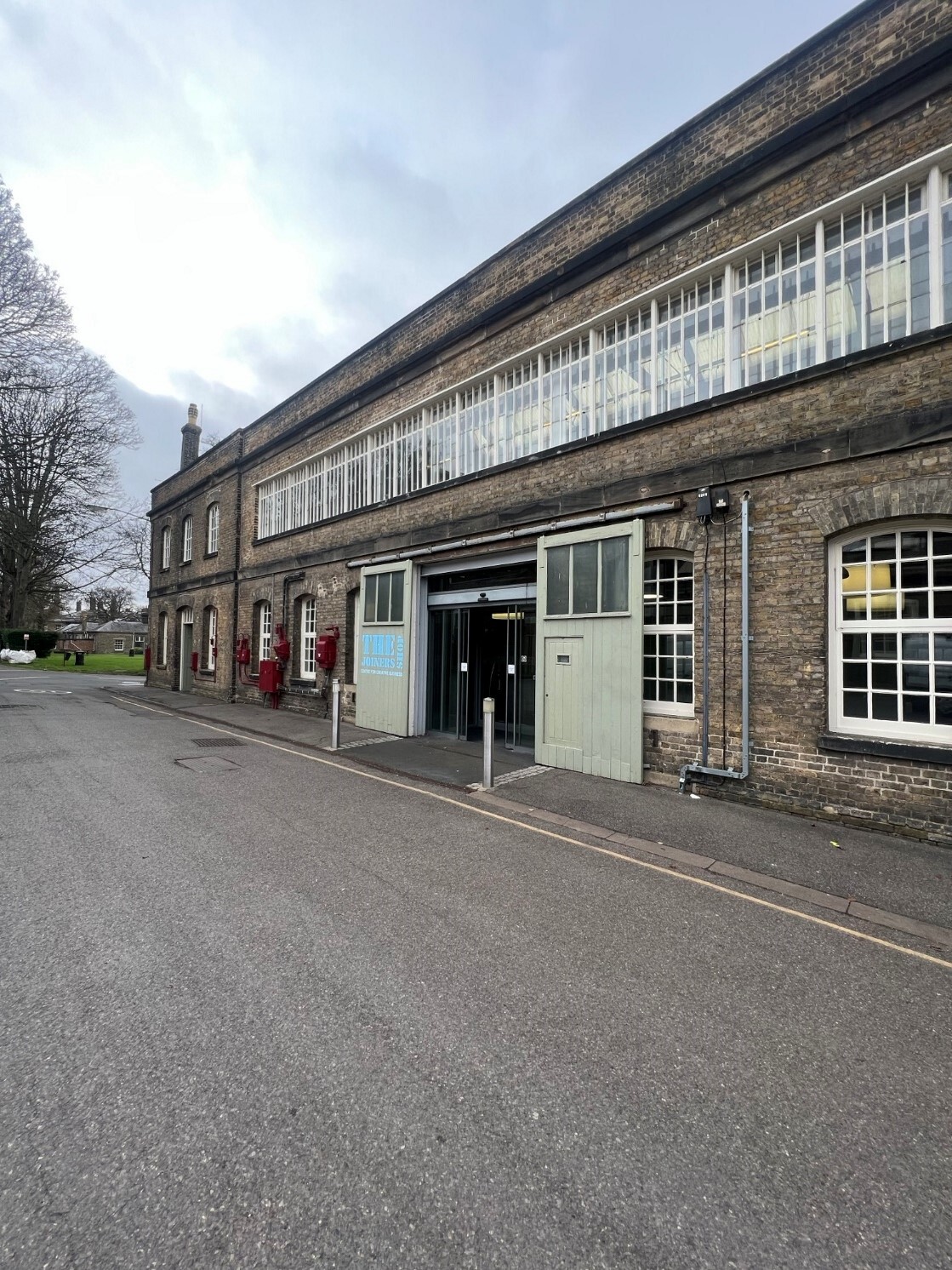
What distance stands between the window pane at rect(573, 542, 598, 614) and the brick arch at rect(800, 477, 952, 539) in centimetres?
269

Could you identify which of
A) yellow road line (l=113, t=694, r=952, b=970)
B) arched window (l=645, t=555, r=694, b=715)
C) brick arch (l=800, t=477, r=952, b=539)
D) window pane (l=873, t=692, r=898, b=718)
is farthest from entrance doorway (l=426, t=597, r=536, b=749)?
window pane (l=873, t=692, r=898, b=718)

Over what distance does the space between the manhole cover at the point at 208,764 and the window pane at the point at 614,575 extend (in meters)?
5.80

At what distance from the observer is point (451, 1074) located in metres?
2.44

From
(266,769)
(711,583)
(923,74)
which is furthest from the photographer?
(266,769)

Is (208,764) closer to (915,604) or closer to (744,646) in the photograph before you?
(744,646)

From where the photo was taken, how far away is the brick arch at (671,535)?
7305mm

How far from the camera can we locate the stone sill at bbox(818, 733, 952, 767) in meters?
5.62

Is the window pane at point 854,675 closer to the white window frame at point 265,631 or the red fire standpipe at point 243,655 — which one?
the white window frame at point 265,631

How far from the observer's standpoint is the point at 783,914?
13.5ft

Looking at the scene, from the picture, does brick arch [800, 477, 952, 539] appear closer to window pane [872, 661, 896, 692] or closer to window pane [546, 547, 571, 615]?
window pane [872, 661, 896, 692]

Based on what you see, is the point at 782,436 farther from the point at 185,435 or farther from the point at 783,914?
the point at 185,435

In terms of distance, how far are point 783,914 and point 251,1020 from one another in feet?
11.6

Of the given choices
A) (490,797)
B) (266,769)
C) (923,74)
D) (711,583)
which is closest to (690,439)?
(711,583)

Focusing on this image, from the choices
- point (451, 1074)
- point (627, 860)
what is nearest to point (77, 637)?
point (627, 860)
